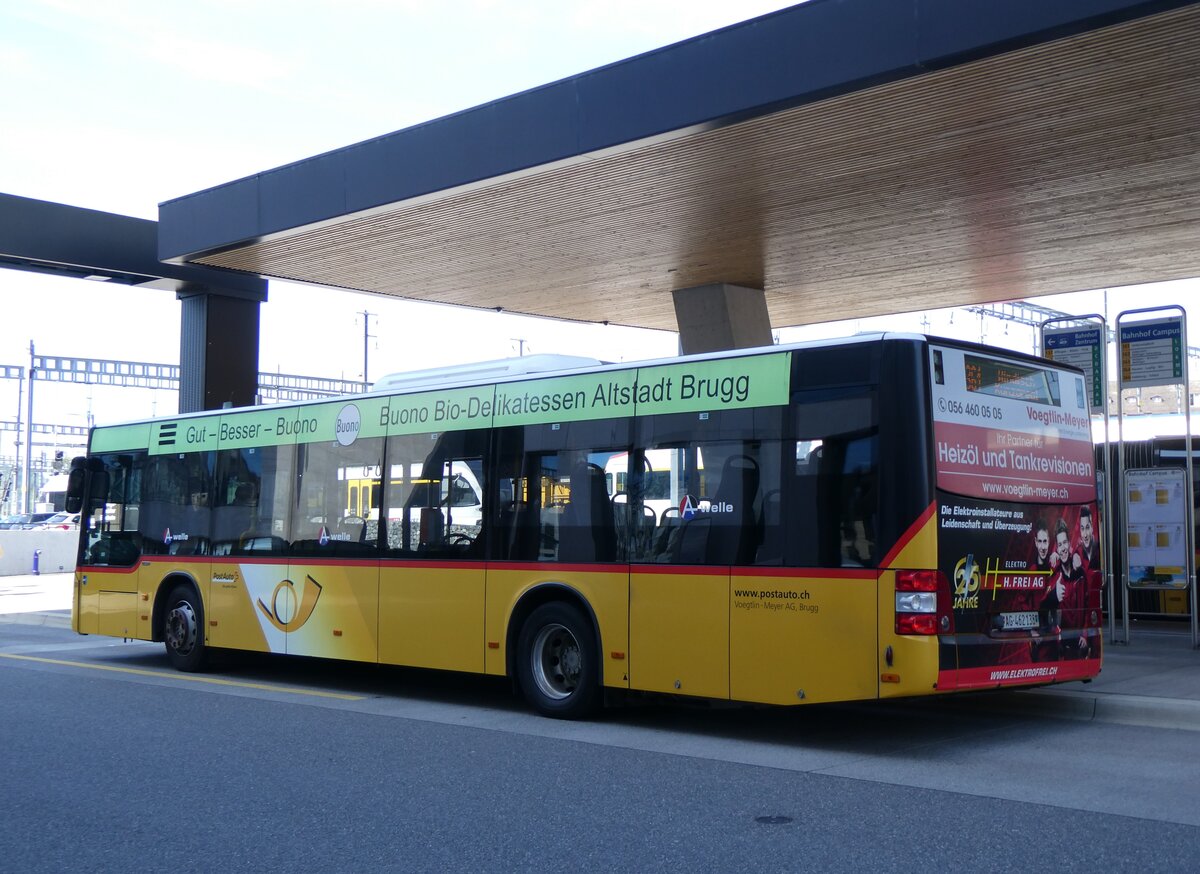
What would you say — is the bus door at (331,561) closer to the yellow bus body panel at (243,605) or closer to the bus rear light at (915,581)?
the yellow bus body panel at (243,605)

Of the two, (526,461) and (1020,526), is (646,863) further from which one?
(526,461)

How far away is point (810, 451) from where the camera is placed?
923cm

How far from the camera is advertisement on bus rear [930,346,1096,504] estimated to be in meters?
9.05

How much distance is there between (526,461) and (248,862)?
18.8 ft

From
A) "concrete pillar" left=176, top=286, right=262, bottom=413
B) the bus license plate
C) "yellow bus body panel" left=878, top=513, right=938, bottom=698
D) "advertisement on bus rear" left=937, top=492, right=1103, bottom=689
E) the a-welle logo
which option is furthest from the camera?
"concrete pillar" left=176, top=286, right=262, bottom=413

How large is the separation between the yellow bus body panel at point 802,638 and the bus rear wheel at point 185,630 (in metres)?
7.83

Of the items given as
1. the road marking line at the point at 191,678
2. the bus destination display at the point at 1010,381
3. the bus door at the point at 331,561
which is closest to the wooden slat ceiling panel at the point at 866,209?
the bus destination display at the point at 1010,381

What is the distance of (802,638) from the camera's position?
9.07 metres

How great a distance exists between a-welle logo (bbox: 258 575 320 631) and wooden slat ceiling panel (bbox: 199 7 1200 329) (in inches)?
195

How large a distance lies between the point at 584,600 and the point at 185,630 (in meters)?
6.57

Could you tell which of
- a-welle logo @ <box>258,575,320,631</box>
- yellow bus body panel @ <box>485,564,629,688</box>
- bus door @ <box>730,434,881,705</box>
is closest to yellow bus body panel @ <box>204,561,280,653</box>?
a-welle logo @ <box>258,575,320,631</box>

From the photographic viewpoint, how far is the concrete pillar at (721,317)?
20.0m

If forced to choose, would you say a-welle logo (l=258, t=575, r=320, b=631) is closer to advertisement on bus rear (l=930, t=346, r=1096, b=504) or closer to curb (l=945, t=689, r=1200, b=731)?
curb (l=945, t=689, r=1200, b=731)

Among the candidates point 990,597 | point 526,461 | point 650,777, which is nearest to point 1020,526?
point 990,597
